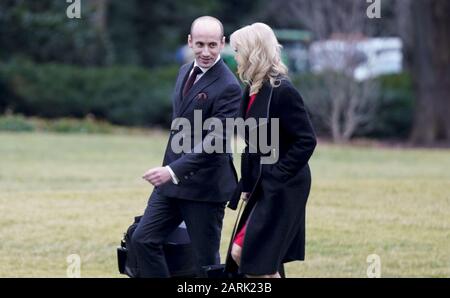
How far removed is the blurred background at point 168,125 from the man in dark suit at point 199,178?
7.53ft

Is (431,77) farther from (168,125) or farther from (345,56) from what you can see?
(168,125)

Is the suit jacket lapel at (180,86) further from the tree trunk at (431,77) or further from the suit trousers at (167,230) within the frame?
the tree trunk at (431,77)

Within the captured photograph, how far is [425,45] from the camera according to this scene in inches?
1075

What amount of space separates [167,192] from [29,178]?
946 cm

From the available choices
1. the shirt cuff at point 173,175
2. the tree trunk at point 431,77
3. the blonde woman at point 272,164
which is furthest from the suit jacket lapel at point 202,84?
the tree trunk at point 431,77

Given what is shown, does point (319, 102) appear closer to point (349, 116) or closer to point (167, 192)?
point (349, 116)

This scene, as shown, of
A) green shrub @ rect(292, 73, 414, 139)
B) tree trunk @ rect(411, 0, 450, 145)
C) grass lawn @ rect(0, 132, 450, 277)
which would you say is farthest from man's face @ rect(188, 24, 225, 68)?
green shrub @ rect(292, 73, 414, 139)

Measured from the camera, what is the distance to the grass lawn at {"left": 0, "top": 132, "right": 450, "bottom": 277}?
1035cm

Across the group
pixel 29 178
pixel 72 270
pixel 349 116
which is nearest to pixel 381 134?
pixel 349 116

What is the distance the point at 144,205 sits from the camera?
13.7m

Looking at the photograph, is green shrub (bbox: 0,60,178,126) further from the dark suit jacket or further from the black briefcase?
the dark suit jacket

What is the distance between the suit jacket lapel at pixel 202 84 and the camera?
25.1 feet

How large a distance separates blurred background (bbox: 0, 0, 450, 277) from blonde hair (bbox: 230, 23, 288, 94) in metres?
3.67

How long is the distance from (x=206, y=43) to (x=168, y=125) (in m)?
22.9
